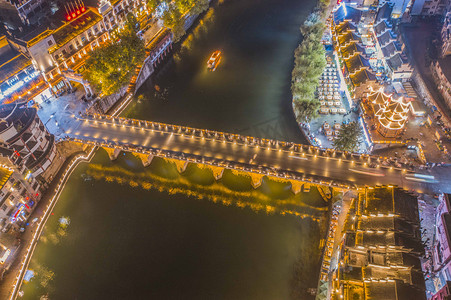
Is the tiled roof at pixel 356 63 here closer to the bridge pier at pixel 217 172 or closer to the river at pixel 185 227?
the river at pixel 185 227

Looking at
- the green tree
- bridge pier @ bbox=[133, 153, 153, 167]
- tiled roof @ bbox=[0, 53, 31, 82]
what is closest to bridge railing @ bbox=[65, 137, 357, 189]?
bridge pier @ bbox=[133, 153, 153, 167]

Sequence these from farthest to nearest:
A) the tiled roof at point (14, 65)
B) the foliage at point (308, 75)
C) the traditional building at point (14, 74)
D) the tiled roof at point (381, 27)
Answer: the tiled roof at point (381, 27)
the foliage at point (308, 75)
the tiled roof at point (14, 65)
the traditional building at point (14, 74)

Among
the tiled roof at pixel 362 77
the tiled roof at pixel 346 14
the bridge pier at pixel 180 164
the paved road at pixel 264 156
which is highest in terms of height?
the tiled roof at pixel 346 14

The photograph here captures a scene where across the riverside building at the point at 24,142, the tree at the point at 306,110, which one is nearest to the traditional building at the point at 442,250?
the tree at the point at 306,110

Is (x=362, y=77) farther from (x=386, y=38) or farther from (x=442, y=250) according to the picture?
(x=442, y=250)

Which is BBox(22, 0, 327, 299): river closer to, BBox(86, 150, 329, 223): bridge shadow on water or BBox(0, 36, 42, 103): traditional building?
BBox(86, 150, 329, 223): bridge shadow on water

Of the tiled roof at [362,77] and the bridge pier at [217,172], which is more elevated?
the tiled roof at [362,77]

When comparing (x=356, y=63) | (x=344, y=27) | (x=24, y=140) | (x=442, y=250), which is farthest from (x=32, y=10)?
(x=442, y=250)
